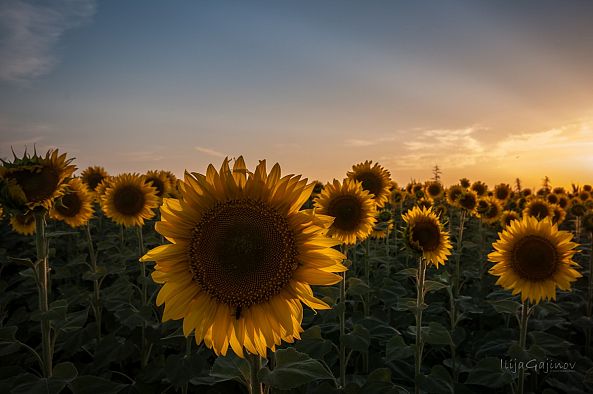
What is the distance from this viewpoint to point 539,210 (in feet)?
41.4

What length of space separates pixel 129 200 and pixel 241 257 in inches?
241

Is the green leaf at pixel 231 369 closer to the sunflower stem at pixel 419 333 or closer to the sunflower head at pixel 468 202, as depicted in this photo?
the sunflower stem at pixel 419 333

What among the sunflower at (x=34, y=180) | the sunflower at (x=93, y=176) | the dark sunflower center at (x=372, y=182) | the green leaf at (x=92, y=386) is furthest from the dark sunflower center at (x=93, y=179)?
the green leaf at (x=92, y=386)

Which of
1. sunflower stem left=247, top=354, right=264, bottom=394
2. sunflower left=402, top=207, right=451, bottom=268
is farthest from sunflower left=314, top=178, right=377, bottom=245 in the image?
sunflower stem left=247, top=354, right=264, bottom=394

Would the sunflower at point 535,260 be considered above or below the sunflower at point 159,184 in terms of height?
below

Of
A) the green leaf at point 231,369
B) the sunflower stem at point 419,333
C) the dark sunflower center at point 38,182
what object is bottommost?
the sunflower stem at point 419,333

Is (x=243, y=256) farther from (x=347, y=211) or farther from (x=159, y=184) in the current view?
(x=159, y=184)

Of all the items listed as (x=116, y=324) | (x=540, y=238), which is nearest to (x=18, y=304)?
(x=116, y=324)

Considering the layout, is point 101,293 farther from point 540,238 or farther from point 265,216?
point 540,238

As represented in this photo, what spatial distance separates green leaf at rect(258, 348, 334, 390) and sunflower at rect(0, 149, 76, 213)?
3198mm

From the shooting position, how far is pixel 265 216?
2.77 metres

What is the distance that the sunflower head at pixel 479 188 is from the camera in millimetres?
14859

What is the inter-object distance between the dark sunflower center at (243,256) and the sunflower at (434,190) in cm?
1401

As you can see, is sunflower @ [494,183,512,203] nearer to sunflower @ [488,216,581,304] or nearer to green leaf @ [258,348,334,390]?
sunflower @ [488,216,581,304]
